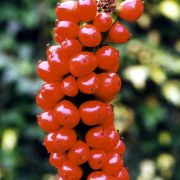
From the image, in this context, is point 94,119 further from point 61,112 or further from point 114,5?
point 114,5

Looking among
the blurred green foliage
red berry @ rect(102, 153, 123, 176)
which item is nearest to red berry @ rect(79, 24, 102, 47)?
red berry @ rect(102, 153, 123, 176)

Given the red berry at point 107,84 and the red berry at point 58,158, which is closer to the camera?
the red berry at point 107,84

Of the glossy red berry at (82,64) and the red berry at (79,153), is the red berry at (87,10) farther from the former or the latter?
the red berry at (79,153)

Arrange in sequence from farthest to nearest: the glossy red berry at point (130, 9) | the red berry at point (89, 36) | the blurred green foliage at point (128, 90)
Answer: the blurred green foliage at point (128, 90)
the glossy red berry at point (130, 9)
the red berry at point (89, 36)

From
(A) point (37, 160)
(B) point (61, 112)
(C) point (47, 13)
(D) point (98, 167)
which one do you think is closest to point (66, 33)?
(B) point (61, 112)

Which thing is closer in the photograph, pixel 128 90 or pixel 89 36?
pixel 89 36

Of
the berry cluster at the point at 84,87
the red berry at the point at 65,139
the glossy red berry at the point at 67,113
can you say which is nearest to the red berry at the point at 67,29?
the berry cluster at the point at 84,87

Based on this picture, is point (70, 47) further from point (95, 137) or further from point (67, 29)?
point (95, 137)

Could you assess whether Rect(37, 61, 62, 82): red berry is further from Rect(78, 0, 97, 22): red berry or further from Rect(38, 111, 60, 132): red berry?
Rect(78, 0, 97, 22): red berry

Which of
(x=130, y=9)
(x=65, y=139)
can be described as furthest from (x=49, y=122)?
(x=130, y=9)
